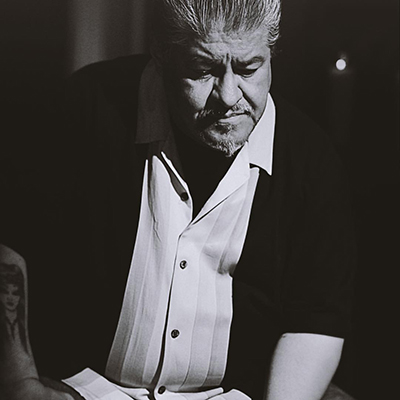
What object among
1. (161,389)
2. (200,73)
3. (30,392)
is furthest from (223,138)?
(30,392)

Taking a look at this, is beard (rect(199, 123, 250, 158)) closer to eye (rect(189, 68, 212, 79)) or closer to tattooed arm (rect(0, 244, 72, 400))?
eye (rect(189, 68, 212, 79))

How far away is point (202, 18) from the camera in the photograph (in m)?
1.14

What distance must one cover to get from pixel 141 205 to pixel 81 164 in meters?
0.13

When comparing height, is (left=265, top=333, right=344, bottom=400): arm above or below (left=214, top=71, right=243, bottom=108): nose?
below

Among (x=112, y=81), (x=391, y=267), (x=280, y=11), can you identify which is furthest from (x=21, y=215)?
(x=391, y=267)

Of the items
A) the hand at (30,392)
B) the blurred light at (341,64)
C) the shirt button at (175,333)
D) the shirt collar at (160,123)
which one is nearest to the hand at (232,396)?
the shirt button at (175,333)

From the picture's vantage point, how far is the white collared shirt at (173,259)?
1.25 meters

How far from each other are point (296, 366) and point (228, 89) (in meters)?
0.52

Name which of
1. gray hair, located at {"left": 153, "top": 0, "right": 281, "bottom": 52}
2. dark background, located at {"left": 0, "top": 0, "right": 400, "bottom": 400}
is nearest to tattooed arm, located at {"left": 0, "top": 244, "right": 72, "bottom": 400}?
dark background, located at {"left": 0, "top": 0, "right": 400, "bottom": 400}

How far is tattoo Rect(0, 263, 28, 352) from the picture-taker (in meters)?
1.27

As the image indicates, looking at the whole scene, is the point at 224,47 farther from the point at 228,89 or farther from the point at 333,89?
the point at 333,89

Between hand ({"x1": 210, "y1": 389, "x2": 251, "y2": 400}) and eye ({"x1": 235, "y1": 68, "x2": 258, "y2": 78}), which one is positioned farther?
hand ({"x1": 210, "y1": 389, "x2": 251, "y2": 400})

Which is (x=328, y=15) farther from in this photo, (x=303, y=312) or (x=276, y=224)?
(x=303, y=312)

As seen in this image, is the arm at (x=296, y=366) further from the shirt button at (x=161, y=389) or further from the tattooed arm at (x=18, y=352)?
the tattooed arm at (x=18, y=352)
